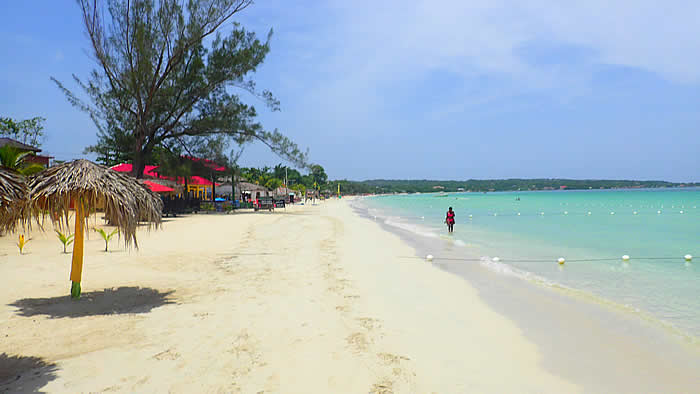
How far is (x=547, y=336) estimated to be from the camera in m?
4.47

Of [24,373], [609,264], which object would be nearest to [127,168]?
[24,373]

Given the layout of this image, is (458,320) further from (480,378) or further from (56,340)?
(56,340)

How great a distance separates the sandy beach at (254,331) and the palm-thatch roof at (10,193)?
4.46ft

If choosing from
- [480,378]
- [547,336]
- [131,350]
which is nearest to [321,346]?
[480,378]

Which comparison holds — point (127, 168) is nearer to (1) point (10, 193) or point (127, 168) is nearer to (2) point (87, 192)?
(2) point (87, 192)

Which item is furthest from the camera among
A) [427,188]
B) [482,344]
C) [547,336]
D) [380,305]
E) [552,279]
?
[427,188]

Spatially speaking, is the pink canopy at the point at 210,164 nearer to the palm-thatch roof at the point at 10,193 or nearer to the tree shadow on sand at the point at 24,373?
the palm-thatch roof at the point at 10,193

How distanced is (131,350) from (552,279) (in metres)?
7.28

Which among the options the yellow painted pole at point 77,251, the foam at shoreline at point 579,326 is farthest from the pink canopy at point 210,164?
the foam at shoreline at point 579,326

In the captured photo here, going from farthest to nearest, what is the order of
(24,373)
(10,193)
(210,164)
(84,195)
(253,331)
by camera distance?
(210,164), (84,195), (253,331), (10,193), (24,373)

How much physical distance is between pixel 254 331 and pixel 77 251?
108 inches

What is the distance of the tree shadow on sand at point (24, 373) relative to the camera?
3.07m

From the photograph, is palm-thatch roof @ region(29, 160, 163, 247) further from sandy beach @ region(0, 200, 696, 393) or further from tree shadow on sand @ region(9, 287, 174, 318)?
sandy beach @ region(0, 200, 696, 393)

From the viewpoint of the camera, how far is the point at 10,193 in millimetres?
3549
